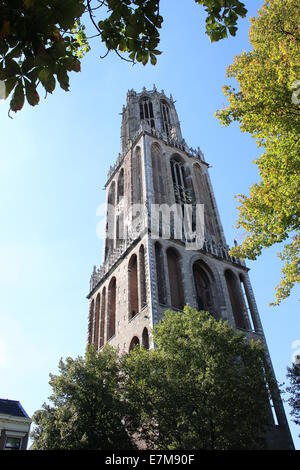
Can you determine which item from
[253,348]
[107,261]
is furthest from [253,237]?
[107,261]

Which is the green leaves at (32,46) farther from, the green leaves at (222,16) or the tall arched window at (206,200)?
the tall arched window at (206,200)

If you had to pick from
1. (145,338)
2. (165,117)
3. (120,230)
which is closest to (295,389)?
(145,338)

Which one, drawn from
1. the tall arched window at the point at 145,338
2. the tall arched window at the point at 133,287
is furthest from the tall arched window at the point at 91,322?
the tall arched window at the point at 145,338

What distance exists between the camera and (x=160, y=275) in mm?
28641

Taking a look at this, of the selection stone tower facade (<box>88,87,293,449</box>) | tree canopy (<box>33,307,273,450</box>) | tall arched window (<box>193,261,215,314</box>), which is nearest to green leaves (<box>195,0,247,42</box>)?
tree canopy (<box>33,307,273,450</box>)

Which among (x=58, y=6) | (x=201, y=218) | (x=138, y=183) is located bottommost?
(x=58, y=6)

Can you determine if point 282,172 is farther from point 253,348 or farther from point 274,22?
point 253,348

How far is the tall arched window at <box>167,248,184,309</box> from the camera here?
93.0ft

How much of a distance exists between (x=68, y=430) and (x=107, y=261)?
20.2 metres

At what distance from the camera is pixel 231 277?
33.3 metres

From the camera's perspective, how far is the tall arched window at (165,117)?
49.1 m

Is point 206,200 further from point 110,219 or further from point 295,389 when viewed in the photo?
point 295,389

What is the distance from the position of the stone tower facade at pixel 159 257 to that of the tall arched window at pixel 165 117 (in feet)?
13.8

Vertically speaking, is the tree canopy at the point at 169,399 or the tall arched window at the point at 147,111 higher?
the tall arched window at the point at 147,111
